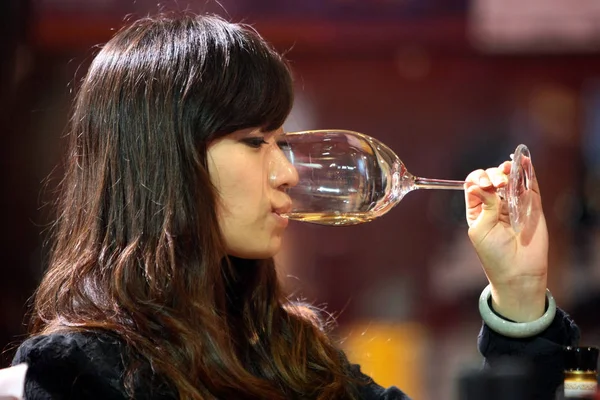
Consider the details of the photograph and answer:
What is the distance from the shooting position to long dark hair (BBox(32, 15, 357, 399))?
129 centimetres

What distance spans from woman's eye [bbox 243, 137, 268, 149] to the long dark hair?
0.02 metres

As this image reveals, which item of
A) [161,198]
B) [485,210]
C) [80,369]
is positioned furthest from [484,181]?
[80,369]

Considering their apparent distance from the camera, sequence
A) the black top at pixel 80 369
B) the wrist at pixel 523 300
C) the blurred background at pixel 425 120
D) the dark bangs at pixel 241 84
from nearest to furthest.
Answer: the black top at pixel 80 369 < the dark bangs at pixel 241 84 < the wrist at pixel 523 300 < the blurred background at pixel 425 120

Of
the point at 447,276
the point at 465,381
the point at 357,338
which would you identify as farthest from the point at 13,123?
the point at 465,381

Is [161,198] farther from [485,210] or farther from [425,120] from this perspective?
[425,120]

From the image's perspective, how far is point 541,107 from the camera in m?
3.52

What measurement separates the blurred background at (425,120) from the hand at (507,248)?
1909 mm

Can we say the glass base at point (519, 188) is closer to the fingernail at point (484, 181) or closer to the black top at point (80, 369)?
the fingernail at point (484, 181)

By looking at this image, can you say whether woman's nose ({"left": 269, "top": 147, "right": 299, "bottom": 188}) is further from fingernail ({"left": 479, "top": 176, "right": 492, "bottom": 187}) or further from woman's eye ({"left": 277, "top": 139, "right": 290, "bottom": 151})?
fingernail ({"left": 479, "top": 176, "right": 492, "bottom": 187})

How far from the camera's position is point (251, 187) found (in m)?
1.35

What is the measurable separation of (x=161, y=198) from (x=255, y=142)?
0.16 m

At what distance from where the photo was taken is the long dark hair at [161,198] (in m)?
1.29

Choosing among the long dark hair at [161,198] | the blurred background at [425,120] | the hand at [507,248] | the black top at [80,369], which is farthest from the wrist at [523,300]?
the blurred background at [425,120]

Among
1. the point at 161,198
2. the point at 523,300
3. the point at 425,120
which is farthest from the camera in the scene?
the point at 425,120
